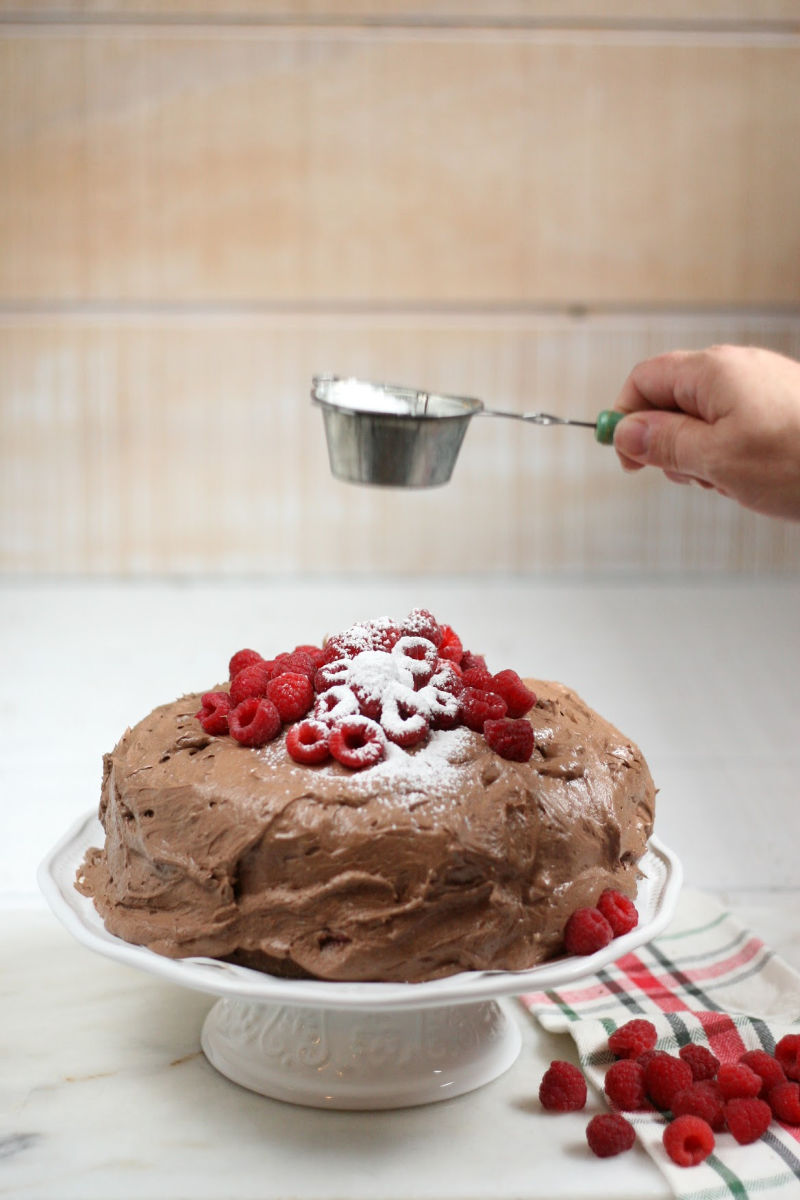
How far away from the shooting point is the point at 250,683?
1426 millimetres

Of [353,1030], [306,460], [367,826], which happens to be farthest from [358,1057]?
[306,460]

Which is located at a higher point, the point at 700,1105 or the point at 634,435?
the point at 634,435

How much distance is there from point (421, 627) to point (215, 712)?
0.25 m

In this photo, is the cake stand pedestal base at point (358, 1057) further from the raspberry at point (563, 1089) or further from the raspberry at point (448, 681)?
the raspberry at point (448, 681)

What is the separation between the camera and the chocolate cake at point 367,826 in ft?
4.11

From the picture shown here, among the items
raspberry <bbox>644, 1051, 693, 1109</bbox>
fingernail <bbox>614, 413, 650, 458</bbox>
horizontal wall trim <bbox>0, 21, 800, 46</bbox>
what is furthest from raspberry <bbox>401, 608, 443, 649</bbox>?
horizontal wall trim <bbox>0, 21, 800, 46</bbox>

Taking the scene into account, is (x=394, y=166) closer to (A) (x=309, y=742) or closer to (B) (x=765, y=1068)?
(A) (x=309, y=742)

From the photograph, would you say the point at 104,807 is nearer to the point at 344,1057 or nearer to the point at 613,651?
the point at 344,1057

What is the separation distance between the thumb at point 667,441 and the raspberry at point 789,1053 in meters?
0.60

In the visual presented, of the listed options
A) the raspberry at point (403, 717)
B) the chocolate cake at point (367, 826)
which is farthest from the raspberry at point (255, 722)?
the raspberry at point (403, 717)

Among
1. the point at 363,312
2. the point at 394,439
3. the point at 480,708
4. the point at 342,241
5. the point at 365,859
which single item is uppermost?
the point at 342,241

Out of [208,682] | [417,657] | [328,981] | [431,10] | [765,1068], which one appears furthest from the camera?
[431,10]

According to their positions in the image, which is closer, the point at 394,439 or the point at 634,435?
the point at 634,435

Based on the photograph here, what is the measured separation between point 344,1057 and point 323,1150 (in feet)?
0.33
